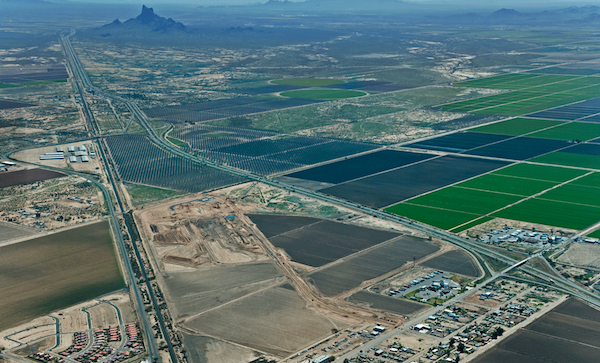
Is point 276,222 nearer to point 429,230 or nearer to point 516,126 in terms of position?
point 429,230

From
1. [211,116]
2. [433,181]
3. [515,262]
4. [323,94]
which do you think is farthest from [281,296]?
[323,94]

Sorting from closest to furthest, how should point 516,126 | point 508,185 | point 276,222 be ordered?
1. point 276,222
2. point 508,185
3. point 516,126

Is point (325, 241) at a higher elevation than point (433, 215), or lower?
lower

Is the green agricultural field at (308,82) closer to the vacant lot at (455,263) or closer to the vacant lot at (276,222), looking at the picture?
the vacant lot at (276,222)

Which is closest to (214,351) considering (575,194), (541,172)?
(575,194)

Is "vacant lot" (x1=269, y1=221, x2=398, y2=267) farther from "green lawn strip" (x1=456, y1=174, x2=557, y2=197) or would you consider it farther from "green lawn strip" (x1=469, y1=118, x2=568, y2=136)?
"green lawn strip" (x1=469, y1=118, x2=568, y2=136)

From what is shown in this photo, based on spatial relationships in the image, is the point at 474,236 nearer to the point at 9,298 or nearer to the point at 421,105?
the point at 9,298
